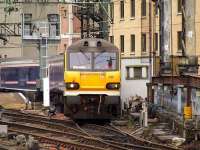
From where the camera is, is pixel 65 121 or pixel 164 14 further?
pixel 164 14

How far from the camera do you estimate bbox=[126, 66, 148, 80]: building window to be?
4825cm

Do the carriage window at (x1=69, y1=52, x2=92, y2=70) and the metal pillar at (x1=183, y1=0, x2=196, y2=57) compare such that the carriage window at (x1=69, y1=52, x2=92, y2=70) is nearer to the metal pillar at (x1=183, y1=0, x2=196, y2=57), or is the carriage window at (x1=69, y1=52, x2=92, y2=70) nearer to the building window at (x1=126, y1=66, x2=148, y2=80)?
the metal pillar at (x1=183, y1=0, x2=196, y2=57)

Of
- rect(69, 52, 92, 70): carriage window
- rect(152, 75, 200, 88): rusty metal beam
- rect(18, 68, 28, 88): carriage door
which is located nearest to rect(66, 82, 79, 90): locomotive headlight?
rect(69, 52, 92, 70): carriage window

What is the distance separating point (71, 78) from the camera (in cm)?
2297

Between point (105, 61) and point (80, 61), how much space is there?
0.95 metres

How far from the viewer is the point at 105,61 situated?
2353 centimetres

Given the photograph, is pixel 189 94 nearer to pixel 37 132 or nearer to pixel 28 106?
pixel 37 132

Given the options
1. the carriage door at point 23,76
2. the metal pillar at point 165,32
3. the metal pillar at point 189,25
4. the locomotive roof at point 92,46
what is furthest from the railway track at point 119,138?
the carriage door at point 23,76

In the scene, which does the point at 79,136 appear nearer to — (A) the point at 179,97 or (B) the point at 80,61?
(B) the point at 80,61

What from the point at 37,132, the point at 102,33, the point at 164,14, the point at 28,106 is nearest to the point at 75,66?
the point at 37,132

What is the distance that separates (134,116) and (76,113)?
157 inches

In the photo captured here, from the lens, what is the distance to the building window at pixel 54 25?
213 ft

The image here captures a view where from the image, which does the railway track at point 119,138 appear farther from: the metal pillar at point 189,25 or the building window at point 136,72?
the building window at point 136,72

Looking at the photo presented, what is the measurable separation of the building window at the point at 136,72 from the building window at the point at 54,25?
667 inches
